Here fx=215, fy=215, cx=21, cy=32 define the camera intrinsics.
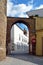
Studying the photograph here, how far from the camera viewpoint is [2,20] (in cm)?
1961

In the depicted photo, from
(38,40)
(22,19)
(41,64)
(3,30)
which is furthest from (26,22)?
(41,64)

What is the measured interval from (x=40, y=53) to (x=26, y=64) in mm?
10547

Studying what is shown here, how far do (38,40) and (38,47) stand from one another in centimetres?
90

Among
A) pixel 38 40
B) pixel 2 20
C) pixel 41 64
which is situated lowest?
pixel 41 64

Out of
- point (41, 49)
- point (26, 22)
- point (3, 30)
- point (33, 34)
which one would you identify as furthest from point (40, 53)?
point (3, 30)

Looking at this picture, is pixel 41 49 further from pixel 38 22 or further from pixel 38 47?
pixel 38 22

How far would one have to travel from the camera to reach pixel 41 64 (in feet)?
55.3

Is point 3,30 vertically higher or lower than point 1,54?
higher

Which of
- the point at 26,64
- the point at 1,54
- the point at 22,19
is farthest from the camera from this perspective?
the point at 22,19

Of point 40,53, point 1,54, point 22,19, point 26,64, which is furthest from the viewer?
point 22,19

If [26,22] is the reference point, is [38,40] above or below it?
below

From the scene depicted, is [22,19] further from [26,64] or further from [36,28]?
[26,64]

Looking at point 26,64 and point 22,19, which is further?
point 22,19

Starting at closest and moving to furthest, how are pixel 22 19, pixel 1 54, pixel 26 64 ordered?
pixel 26 64 → pixel 1 54 → pixel 22 19
